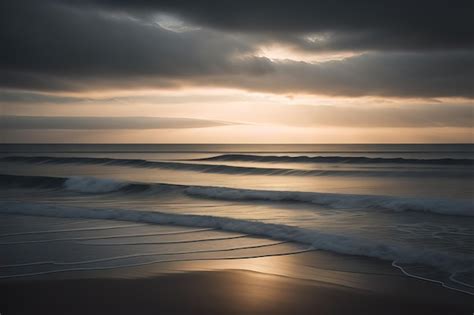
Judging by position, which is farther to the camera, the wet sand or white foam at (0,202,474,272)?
white foam at (0,202,474,272)

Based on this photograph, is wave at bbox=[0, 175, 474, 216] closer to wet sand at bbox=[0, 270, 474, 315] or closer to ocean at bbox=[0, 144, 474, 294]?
ocean at bbox=[0, 144, 474, 294]

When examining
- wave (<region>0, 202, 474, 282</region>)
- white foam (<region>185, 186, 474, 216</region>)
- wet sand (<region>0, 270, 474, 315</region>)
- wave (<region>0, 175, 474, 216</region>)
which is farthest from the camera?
wave (<region>0, 175, 474, 216</region>)

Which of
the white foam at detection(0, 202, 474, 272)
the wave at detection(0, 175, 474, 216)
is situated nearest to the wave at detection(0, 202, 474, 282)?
the white foam at detection(0, 202, 474, 272)

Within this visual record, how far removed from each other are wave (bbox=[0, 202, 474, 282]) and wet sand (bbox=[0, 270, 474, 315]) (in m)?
1.16

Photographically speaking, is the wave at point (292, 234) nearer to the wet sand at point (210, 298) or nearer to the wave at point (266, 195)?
the wet sand at point (210, 298)

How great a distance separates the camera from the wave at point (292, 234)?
20.1ft

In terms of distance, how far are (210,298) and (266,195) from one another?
9.70m

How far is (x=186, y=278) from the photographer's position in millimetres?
5461

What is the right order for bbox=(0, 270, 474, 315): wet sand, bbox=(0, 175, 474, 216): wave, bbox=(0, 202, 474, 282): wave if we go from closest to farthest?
bbox=(0, 270, 474, 315): wet sand < bbox=(0, 202, 474, 282): wave < bbox=(0, 175, 474, 216): wave

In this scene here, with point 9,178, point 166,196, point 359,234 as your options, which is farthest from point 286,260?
A: point 9,178

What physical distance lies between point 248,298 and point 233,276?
0.81 m

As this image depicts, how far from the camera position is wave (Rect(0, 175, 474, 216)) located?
11.2 m

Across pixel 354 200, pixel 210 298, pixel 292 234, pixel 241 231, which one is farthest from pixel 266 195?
pixel 210 298

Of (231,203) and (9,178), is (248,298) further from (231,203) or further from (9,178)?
(9,178)
